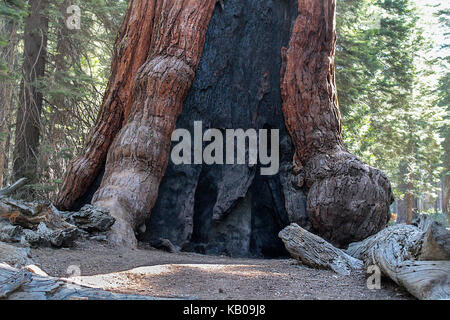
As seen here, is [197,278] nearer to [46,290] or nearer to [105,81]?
[46,290]

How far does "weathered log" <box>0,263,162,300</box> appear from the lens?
8.93 ft

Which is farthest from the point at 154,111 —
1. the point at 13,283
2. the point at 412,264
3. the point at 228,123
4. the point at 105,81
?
the point at 105,81

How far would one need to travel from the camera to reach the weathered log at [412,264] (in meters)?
3.06

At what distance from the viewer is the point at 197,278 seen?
3971 mm

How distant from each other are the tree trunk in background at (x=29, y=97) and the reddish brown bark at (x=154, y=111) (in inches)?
166

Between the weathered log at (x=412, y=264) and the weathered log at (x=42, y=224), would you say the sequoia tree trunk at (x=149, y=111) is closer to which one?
the weathered log at (x=42, y=224)

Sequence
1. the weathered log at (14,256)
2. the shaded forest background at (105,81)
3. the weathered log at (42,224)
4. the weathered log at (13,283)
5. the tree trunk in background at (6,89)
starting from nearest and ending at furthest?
1. the weathered log at (13,283)
2. the weathered log at (14,256)
3. the weathered log at (42,224)
4. the tree trunk in background at (6,89)
5. the shaded forest background at (105,81)

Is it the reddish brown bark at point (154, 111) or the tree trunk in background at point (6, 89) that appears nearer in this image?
the reddish brown bark at point (154, 111)

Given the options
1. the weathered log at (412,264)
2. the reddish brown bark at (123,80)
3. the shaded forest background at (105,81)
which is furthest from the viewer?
the shaded forest background at (105,81)

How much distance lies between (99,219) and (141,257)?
844 mm

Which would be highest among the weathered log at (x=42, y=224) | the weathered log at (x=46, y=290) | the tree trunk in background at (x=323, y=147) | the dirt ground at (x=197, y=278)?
the tree trunk in background at (x=323, y=147)

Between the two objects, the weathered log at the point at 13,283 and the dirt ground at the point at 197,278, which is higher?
the weathered log at the point at 13,283

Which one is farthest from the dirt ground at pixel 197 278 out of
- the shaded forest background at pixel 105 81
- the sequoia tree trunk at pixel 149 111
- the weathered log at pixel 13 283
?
the shaded forest background at pixel 105 81
